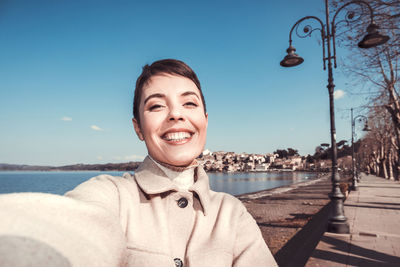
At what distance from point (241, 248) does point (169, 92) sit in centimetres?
94

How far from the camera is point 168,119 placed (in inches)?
53.0

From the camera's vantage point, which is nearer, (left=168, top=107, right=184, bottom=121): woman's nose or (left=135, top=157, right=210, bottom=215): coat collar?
(left=135, top=157, right=210, bottom=215): coat collar

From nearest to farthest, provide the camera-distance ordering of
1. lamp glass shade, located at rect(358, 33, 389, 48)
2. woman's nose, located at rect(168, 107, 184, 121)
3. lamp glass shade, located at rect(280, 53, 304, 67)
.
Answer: woman's nose, located at rect(168, 107, 184, 121), lamp glass shade, located at rect(358, 33, 389, 48), lamp glass shade, located at rect(280, 53, 304, 67)

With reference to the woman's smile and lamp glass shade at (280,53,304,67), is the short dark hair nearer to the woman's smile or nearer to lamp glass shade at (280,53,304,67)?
the woman's smile

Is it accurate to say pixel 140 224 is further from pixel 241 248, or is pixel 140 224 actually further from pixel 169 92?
pixel 169 92

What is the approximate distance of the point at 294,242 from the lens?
25.4 ft

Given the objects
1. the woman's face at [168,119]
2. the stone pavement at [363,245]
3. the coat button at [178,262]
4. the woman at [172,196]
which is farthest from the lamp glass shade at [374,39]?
the coat button at [178,262]

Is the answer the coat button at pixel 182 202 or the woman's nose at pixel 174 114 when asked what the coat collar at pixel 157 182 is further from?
the woman's nose at pixel 174 114

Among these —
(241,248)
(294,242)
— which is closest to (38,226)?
(241,248)

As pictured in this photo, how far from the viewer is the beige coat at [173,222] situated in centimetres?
106

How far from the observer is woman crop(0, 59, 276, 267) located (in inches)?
43.0

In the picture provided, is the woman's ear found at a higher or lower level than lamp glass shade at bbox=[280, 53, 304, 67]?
lower

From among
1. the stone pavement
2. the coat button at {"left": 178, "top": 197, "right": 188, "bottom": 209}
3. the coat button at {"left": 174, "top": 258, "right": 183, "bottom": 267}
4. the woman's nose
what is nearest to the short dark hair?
the woman's nose

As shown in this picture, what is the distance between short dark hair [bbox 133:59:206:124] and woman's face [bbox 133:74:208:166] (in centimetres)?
4
